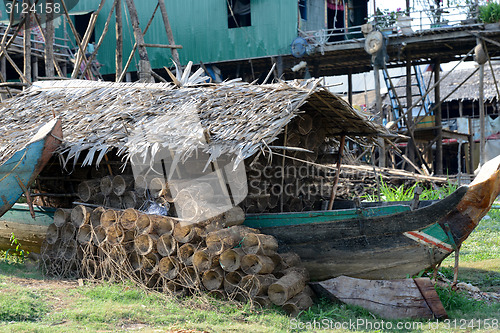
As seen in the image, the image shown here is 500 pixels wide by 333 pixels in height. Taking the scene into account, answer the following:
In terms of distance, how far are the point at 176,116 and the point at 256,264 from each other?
2323mm

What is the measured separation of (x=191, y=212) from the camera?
20.9 ft

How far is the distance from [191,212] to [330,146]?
133 inches

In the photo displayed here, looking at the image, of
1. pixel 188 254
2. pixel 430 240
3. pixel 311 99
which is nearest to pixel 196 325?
pixel 188 254

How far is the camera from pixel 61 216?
7.46m

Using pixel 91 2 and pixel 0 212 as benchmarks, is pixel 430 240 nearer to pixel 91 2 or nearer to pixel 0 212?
pixel 0 212

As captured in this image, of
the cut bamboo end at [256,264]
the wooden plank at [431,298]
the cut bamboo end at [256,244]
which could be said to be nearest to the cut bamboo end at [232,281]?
the cut bamboo end at [256,264]

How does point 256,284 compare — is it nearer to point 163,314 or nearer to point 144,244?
point 163,314

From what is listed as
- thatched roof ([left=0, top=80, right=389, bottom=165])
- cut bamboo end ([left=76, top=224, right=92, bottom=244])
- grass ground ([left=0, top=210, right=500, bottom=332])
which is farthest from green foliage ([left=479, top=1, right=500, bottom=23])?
cut bamboo end ([left=76, top=224, right=92, bottom=244])

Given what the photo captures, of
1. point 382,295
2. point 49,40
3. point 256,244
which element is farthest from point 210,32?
point 382,295

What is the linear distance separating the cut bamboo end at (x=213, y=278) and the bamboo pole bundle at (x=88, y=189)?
2.30m

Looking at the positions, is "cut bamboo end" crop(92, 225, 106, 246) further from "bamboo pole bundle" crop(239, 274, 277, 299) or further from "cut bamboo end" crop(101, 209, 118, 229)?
"bamboo pole bundle" crop(239, 274, 277, 299)

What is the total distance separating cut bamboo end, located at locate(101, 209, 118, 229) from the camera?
6846 millimetres

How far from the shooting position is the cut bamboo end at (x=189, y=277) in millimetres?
6234

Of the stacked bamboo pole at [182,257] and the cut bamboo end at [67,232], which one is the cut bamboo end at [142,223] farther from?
the cut bamboo end at [67,232]
